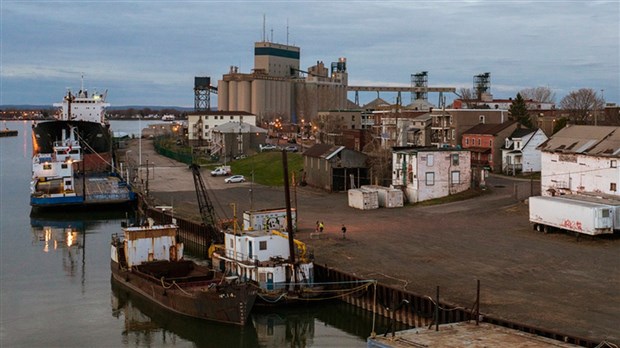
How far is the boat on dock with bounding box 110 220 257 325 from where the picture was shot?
94.5 ft

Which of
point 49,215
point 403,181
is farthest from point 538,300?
point 49,215

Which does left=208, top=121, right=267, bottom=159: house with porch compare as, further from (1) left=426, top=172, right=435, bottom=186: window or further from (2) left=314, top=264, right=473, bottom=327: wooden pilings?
(2) left=314, top=264, right=473, bottom=327: wooden pilings

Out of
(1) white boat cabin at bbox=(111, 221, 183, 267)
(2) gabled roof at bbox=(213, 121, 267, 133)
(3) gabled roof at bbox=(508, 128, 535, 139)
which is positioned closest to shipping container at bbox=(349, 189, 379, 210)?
(1) white boat cabin at bbox=(111, 221, 183, 267)

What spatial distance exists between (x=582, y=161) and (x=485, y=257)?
15234 mm

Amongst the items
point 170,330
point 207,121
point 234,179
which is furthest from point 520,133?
point 207,121

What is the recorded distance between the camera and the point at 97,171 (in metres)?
85.3

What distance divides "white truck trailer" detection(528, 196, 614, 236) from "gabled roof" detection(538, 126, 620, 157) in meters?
6.13

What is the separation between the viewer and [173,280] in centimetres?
3222

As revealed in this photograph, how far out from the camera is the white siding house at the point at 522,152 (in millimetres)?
65375

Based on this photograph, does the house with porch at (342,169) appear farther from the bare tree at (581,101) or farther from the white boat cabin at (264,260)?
the bare tree at (581,101)

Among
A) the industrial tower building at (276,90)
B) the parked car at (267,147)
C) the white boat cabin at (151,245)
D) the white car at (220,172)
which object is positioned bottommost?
the white boat cabin at (151,245)

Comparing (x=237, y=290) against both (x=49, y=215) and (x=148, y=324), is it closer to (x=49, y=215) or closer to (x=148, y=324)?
(x=148, y=324)

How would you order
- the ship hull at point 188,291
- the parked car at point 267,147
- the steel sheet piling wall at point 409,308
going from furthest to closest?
1. the parked car at point 267,147
2. the ship hull at point 188,291
3. the steel sheet piling wall at point 409,308

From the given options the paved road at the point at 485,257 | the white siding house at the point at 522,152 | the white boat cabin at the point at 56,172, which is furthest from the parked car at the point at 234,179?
the white siding house at the point at 522,152
